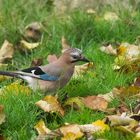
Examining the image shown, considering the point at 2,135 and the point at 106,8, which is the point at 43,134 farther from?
the point at 106,8

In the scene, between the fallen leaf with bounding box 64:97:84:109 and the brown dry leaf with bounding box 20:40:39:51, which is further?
the brown dry leaf with bounding box 20:40:39:51

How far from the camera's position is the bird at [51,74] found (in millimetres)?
5133

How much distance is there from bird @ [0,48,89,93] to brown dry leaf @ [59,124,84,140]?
90 centimetres

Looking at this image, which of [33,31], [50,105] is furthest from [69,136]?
[33,31]

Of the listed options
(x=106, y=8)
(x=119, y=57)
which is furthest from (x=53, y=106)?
(x=106, y=8)

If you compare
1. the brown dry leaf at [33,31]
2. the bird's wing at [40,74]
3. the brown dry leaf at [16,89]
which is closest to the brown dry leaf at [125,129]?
the brown dry leaf at [16,89]

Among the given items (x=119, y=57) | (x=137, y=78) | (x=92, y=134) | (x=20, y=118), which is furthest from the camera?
(x=119, y=57)

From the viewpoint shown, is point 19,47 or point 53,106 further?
point 19,47

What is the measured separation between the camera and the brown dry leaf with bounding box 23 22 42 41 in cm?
707

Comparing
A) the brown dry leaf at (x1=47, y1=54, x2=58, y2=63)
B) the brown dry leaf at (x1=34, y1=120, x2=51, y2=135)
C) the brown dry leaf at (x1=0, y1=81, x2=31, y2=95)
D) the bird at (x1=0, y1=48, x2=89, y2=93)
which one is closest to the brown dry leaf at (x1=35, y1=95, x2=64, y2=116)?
the brown dry leaf at (x1=34, y1=120, x2=51, y2=135)

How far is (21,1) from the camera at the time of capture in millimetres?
7777

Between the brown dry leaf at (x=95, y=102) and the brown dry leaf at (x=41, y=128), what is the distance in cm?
50

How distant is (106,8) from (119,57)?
1.96 meters

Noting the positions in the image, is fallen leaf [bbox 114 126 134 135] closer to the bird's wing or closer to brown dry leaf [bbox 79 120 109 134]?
brown dry leaf [bbox 79 120 109 134]
